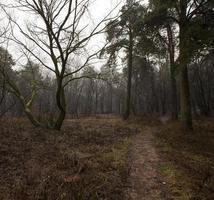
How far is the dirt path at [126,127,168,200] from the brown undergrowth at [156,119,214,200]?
0.27 metres

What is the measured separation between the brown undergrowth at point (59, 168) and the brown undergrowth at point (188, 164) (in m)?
1.32

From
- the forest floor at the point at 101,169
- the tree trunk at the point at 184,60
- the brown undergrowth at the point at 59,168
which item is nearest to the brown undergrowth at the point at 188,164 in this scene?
the forest floor at the point at 101,169

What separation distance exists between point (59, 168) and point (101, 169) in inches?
46.8

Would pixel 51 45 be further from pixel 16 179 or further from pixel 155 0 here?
pixel 16 179

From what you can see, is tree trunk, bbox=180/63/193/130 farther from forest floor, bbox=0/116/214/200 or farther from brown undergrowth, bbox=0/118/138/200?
brown undergrowth, bbox=0/118/138/200

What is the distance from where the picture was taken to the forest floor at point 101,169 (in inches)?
185

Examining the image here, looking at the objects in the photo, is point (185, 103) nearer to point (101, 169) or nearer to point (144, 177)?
point (144, 177)

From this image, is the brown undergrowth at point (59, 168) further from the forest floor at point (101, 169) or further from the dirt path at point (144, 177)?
the dirt path at point (144, 177)

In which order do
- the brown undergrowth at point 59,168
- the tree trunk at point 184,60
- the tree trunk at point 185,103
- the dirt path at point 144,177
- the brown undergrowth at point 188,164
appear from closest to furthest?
the brown undergrowth at point 59,168, the dirt path at point 144,177, the brown undergrowth at point 188,164, the tree trunk at point 184,60, the tree trunk at point 185,103

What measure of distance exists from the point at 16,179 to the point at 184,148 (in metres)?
6.52

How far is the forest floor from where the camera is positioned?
15.4ft

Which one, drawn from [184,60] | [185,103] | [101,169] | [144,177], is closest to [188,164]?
[144,177]

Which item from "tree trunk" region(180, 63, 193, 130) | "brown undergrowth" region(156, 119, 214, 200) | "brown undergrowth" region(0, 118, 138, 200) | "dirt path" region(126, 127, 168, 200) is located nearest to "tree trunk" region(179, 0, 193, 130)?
"tree trunk" region(180, 63, 193, 130)

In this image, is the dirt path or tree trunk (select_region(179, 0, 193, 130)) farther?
tree trunk (select_region(179, 0, 193, 130))
